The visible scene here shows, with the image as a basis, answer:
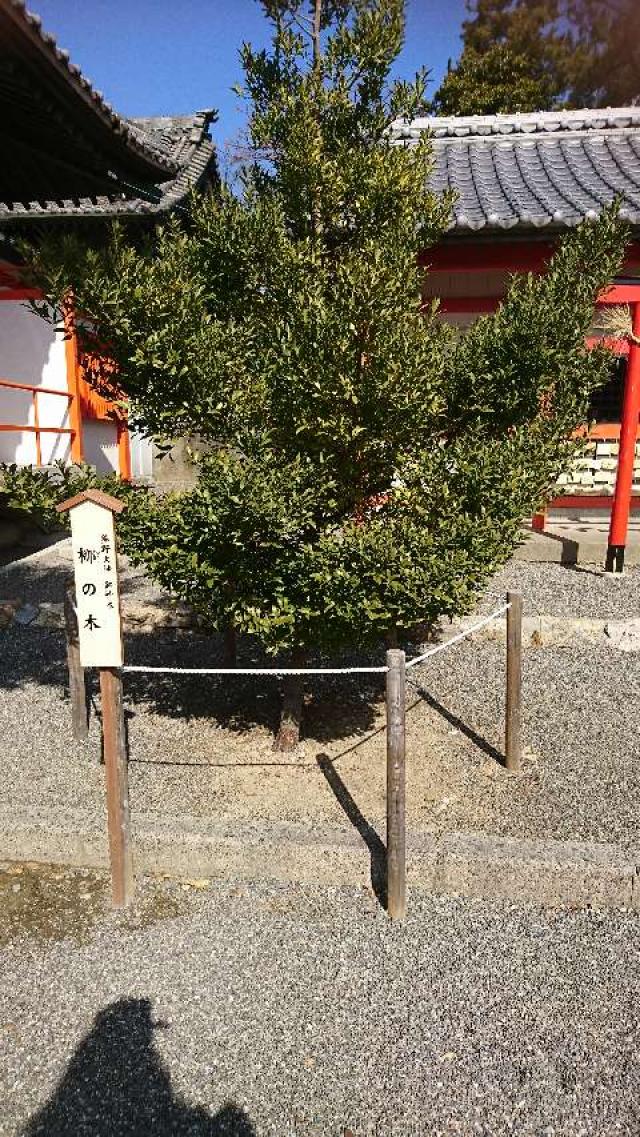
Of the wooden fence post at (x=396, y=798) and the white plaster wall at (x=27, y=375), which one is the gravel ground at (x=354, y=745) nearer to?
the wooden fence post at (x=396, y=798)

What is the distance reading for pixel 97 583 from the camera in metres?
3.18

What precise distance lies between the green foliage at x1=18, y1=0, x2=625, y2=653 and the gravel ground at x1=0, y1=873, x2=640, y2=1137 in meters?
1.37

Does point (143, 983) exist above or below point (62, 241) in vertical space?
below

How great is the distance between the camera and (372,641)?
3977 mm

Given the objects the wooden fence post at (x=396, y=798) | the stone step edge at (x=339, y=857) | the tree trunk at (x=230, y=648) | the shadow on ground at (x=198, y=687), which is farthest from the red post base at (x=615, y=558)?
the wooden fence post at (x=396, y=798)

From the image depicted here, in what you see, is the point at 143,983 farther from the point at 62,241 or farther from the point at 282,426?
the point at 62,241

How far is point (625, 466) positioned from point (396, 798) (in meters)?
5.76

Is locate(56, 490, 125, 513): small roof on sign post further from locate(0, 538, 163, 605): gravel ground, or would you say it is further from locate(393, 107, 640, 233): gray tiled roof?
locate(393, 107, 640, 233): gray tiled roof

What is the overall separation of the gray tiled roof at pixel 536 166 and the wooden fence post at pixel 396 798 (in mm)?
5205

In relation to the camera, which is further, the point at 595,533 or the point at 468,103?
the point at 468,103

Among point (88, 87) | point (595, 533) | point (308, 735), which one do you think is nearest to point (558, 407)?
point (308, 735)

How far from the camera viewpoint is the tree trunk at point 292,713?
Result: 449cm

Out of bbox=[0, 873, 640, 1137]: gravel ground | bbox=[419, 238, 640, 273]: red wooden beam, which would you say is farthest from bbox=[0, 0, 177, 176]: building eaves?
bbox=[0, 873, 640, 1137]: gravel ground

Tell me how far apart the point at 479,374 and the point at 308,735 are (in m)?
2.39
